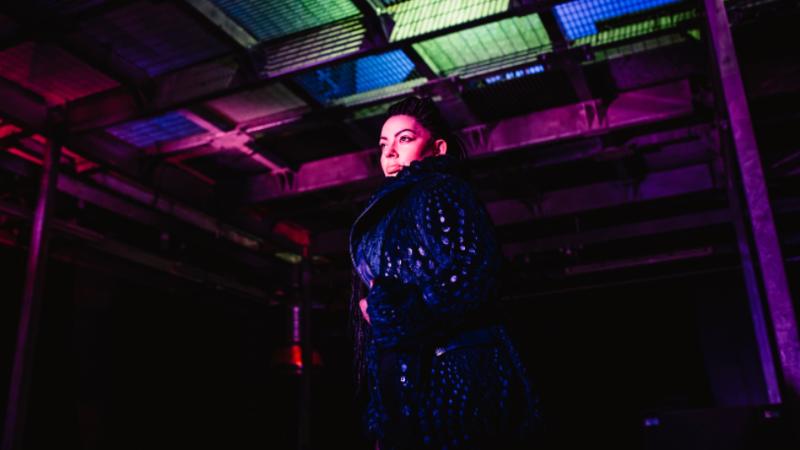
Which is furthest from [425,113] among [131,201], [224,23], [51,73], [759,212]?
[131,201]

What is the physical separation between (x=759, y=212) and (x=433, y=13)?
258 centimetres

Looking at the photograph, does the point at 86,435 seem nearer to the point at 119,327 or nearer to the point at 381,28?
the point at 119,327

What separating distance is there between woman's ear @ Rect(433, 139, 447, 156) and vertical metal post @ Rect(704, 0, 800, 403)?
75.7 inches

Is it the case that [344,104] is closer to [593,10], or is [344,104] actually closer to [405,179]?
[593,10]

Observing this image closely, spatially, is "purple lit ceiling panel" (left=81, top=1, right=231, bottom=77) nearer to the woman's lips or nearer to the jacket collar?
the woman's lips

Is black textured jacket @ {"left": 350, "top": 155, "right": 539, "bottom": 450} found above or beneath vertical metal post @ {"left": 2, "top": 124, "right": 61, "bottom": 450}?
beneath

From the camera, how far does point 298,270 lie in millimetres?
8914

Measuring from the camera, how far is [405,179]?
1.59 m

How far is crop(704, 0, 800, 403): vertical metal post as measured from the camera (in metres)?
2.83

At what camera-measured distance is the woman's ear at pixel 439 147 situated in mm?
1854

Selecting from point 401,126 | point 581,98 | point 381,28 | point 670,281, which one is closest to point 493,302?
point 401,126

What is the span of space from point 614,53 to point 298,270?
17.6ft

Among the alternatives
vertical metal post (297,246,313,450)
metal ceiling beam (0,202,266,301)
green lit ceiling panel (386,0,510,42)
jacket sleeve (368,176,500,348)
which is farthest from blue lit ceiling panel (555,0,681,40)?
metal ceiling beam (0,202,266,301)

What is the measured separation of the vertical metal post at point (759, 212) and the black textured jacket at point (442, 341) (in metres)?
2.07
